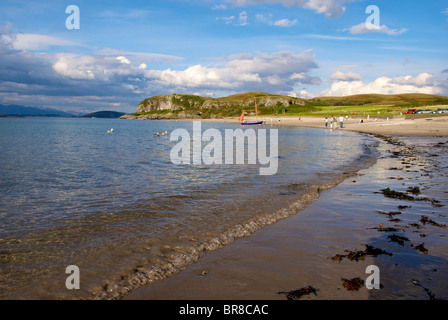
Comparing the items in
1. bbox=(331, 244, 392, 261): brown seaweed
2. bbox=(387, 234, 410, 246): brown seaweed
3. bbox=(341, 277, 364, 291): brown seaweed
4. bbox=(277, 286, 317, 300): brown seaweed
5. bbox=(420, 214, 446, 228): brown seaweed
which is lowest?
bbox=(277, 286, 317, 300): brown seaweed

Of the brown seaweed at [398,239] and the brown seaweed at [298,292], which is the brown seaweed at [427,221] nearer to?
the brown seaweed at [398,239]

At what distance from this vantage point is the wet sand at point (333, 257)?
5391 mm

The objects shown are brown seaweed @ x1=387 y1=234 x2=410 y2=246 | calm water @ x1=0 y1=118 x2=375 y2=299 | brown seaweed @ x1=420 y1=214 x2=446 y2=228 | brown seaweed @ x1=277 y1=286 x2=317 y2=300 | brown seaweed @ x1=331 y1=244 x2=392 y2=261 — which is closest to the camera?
brown seaweed @ x1=277 y1=286 x2=317 y2=300

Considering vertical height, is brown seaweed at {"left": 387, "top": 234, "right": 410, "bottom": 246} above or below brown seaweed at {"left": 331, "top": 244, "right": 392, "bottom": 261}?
above

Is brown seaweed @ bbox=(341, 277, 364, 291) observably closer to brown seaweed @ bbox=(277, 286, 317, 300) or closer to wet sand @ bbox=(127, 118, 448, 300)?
wet sand @ bbox=(127, 118, 448, 300)

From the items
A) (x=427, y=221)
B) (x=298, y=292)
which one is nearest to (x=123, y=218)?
(x=298, y=292)

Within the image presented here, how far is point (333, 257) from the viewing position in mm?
6680

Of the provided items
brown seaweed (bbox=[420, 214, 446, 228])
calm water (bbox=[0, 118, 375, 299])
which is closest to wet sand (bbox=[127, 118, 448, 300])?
brown seaweed (bbox=[420, 214, 446, 228])

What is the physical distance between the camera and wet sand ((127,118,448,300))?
539 cm

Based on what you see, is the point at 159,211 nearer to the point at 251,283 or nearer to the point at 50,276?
the point at 50,276

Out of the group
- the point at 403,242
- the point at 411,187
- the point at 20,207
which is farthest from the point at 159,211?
the point at 411,187

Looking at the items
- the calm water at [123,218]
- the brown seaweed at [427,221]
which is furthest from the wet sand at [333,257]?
the calm water at [123,218]
